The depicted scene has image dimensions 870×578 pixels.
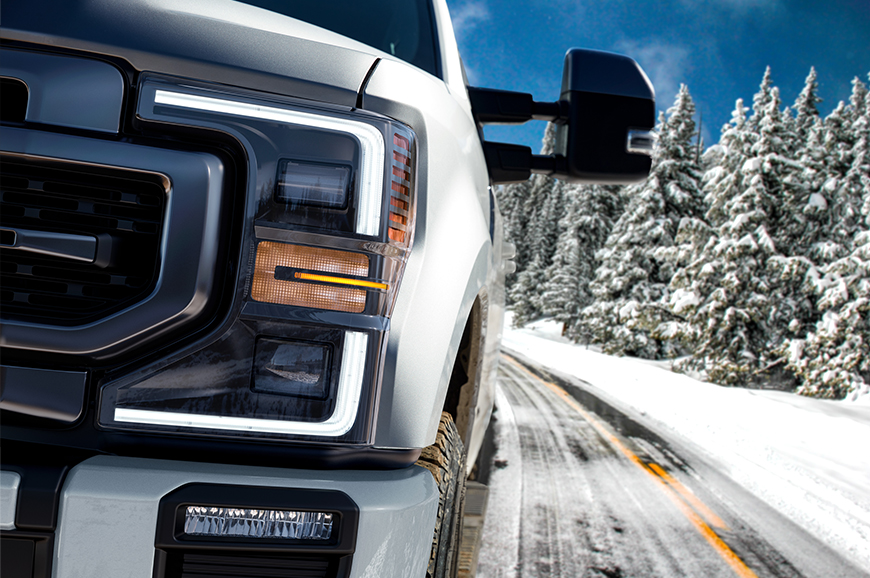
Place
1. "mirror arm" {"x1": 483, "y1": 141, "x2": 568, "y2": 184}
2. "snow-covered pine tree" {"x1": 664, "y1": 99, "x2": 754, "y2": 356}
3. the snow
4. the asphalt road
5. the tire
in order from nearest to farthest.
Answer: the tire < "mirror arm" {"x1": 483, "y1": 141, "x2": 568, "y2": 184} < the asphalt road < the snow < "snow-covered pine tree" {"x1": 664, "y1": 99, "x2": 754, "y2": 356}

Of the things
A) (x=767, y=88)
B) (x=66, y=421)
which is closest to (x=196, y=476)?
(x=66, y=421)

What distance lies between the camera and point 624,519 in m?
3.81

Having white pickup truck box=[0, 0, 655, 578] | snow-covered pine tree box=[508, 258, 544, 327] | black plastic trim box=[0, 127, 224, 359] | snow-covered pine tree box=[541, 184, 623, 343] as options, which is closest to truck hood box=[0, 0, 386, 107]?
white pickup truck box=[0, 0, 655, 578]

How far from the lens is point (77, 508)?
33.8 inches

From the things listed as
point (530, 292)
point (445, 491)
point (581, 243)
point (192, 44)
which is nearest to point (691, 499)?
point (445, 491)

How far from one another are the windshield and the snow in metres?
3.94

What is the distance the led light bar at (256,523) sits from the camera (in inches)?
35.2

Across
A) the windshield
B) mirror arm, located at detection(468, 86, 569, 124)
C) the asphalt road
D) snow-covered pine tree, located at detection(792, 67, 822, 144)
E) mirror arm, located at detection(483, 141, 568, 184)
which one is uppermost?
snow-covered pine tree, located at detection(792, 67, 822, 144)

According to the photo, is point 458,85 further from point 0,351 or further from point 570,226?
point 570,226

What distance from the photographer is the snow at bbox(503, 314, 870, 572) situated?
4.30 m

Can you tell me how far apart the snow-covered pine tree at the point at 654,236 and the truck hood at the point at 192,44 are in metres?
20.9

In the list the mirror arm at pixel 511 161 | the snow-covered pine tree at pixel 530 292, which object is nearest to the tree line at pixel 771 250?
the mirror arm at pixel 511 161

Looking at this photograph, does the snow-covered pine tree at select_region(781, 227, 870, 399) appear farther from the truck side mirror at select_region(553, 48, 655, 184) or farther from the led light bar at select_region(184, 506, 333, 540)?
the led light bar at select_region(184, 506, 333, 540)

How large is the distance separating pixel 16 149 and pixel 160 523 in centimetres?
66
